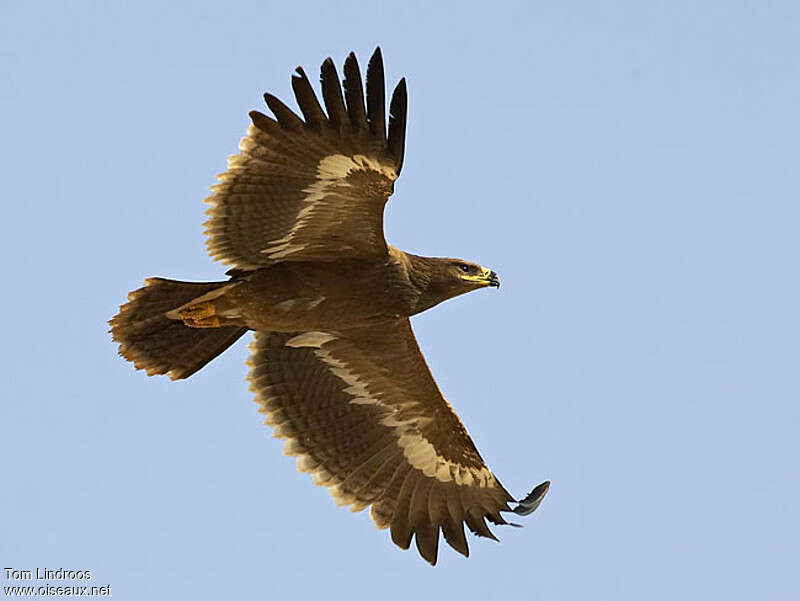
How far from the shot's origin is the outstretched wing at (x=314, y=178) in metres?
11.1

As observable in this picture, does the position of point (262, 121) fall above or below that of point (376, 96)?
below

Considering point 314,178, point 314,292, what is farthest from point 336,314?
point 314,178

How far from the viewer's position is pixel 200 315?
1221 centimetres

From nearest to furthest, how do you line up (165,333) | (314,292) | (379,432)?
1. (314,292)
2. (165,333)
3. (379,432)

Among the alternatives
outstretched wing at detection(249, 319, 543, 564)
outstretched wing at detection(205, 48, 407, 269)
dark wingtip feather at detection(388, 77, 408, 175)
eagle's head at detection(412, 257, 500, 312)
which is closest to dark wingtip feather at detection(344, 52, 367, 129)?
outstretched wing at detection(205, 48, 407, 269)

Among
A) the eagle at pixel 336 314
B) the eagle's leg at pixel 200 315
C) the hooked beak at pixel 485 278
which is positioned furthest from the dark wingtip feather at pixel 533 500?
the eagle's leg at pixel 200 315

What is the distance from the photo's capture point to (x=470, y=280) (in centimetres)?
1250

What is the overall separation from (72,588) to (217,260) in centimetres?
287

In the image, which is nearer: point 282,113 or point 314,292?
point 282,113

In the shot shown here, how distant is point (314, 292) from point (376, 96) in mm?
1964

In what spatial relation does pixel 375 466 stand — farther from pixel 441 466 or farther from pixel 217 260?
pixel 217 260

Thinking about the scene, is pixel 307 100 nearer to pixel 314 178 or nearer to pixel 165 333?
pixel 314 178

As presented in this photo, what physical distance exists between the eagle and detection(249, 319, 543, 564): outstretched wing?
1 centimetres

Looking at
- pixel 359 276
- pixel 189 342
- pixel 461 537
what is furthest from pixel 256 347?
pixel 461 537
